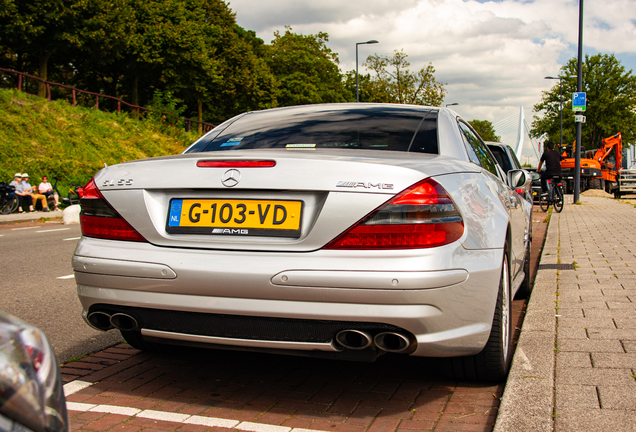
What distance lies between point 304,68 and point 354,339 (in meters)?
57.5

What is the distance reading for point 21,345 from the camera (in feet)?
4.50

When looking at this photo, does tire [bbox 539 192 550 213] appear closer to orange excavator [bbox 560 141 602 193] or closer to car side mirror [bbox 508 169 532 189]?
car side mirror [bbox 508 169 532 189]

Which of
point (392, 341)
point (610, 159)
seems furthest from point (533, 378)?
point (610, 159)

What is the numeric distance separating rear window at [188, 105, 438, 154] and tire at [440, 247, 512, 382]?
0.83 metres

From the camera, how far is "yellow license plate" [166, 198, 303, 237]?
2742 mm

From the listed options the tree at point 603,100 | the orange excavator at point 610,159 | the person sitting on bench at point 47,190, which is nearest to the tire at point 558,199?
the person sitting on bench at point 47,190

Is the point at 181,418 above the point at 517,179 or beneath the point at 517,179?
beneath

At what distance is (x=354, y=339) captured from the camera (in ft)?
8.84

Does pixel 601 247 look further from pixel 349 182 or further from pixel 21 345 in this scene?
pixel 21 345

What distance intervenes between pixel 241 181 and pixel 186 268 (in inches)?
17.9

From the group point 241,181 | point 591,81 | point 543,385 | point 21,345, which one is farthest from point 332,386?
point 591,81

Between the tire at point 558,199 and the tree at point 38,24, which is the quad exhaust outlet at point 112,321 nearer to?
the tire at point 558,199

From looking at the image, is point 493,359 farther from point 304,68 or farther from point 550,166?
point 304,68

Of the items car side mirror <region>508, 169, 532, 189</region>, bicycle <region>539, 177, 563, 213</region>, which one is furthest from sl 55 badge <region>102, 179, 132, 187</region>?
bicycle <region>539, 177, 563, 213</region>
